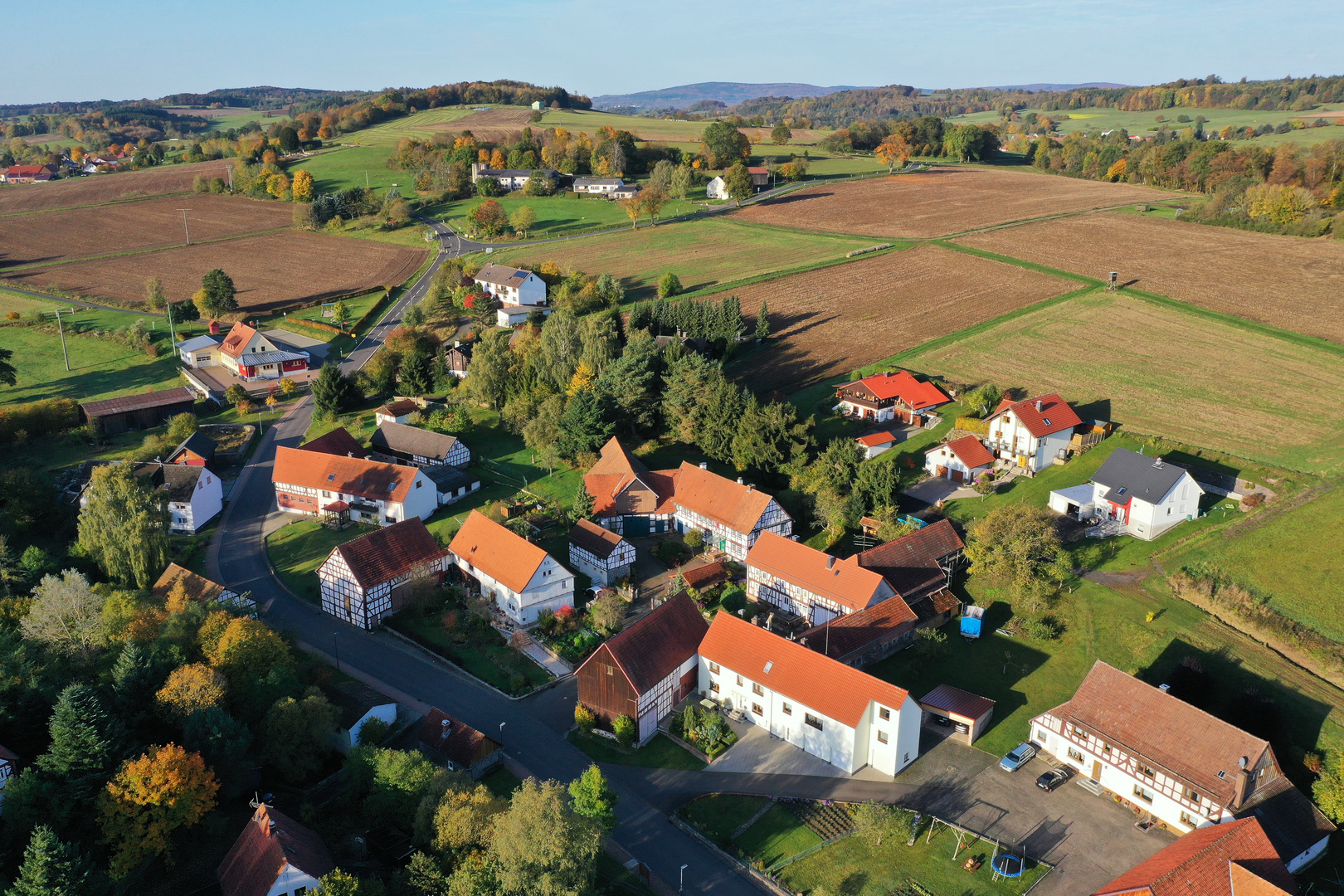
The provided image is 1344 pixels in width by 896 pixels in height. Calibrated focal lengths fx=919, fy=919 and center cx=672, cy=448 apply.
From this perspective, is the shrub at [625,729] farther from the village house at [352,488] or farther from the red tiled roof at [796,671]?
the village house at [352,488]

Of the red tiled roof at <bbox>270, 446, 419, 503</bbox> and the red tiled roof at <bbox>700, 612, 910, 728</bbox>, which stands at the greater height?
the red tiled roof at <bbox>270, 446, 419, 503</bbox>

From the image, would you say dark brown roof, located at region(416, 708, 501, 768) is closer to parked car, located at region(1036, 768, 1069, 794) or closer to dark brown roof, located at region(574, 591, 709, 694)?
dark brown roof, located at region(574, 591, 709, 694)

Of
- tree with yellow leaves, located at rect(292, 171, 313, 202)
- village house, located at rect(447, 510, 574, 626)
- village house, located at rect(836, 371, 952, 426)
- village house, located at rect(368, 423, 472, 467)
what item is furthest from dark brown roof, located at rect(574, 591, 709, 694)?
tree with yellow leaves, located at rect(292, 171, 313, 202)

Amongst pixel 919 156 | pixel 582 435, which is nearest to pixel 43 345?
pixel 582 435

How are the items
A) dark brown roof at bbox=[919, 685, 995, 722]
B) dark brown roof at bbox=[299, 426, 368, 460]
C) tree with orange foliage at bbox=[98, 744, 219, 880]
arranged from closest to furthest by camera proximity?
tree with orange foliage at bbox=[98, 744, 219, 880] < dark brown roof at bbox=[919, 685, 995, 722] < dark brown roof at bbox=[299, 426, 368, 460]

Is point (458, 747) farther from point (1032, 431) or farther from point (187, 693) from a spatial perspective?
point (1032, 431)

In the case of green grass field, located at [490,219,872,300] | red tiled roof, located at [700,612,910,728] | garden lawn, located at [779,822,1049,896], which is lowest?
garden lawn, located at [779,822,1049,896]
